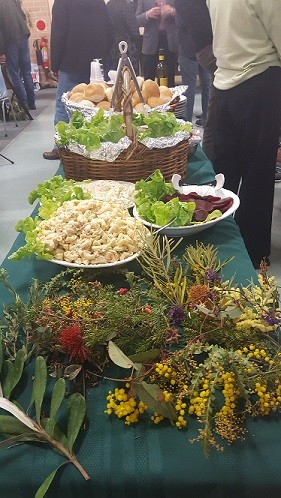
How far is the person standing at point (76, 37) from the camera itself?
11.1 feet

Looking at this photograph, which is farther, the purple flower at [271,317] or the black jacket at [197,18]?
the black jacket at [197,18]

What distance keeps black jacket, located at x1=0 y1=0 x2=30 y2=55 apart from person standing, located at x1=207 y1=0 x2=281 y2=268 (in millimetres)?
3933

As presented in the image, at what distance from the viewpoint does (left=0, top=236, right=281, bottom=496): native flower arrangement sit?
74 centimetres

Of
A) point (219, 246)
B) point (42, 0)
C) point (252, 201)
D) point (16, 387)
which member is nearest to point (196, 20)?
point (252, 201)

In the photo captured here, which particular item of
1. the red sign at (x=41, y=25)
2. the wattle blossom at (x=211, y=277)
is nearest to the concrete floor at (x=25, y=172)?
the wattle blossom at (x=211, y=277)

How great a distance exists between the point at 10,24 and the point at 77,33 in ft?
7.89

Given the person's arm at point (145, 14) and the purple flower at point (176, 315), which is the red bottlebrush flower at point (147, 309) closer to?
the purple flower at point (176, 315)

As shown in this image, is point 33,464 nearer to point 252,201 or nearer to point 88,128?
point 88,128

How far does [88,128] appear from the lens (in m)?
1.67

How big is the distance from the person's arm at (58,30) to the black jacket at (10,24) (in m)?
2.19

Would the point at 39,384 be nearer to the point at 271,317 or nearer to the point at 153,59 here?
the point at 271,317

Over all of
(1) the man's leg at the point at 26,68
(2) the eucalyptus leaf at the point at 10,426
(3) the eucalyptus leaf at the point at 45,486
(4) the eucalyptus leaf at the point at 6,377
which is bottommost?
(1) the man's leg at the point at 26,68

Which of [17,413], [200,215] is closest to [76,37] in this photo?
[200,215]

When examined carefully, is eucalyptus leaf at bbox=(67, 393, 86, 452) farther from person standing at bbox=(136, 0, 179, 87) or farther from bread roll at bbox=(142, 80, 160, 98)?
person standing at bbox=(136, 0, 179, 87)
